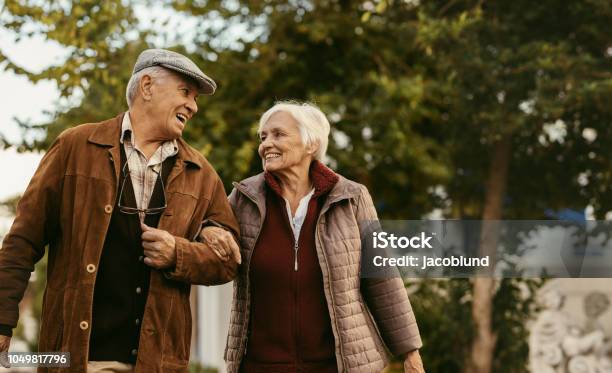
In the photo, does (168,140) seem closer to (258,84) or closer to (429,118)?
(258,84)

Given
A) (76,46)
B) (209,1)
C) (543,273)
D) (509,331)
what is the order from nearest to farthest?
(76,46)
(543,273)
(209,1)
(509,331)

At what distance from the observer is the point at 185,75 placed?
11.3 ft

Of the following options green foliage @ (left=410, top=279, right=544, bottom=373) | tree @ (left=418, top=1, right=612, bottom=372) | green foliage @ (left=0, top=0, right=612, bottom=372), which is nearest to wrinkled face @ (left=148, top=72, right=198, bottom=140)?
green foliage @ (left=0, top=0, right=612, bottom=372)

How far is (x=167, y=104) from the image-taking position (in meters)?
3.39

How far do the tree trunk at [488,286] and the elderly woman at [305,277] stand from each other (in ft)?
17.4

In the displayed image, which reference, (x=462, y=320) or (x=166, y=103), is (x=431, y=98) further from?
(x=166, y=103)

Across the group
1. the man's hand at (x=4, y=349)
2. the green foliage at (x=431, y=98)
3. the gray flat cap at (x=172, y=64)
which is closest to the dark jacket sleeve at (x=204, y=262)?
the gray flat cap at (x=172, y=64)

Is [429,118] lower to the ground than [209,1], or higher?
lower

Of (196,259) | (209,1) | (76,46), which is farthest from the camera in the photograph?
(209,1)

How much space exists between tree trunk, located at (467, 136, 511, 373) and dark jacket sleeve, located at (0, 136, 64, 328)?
20.5 feet

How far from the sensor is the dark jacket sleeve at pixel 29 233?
10.3 ft

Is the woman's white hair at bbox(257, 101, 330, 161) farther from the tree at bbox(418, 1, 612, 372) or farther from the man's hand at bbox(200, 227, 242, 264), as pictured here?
the tree at bbox(418, 1, 612, 372)

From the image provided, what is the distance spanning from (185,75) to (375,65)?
6110 millimetres

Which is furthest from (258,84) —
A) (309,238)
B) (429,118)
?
(309,238)
